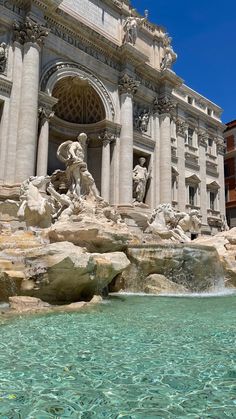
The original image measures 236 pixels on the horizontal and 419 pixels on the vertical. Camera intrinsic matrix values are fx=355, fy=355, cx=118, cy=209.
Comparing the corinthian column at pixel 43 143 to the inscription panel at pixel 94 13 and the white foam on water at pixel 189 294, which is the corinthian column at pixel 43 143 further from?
the white foam on water at pixel 189 294

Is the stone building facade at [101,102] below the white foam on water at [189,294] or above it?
above

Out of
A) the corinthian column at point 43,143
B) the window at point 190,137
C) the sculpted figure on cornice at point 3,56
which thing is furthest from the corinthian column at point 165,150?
the sculpted figure on cornice at point 3,56

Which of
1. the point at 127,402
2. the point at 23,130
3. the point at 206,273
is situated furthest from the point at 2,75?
the point at 127,402

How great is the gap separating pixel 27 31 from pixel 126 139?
8252 millimetres

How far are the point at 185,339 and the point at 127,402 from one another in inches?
83.1

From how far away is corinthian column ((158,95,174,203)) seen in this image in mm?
24766

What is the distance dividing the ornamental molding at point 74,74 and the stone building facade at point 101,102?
0.18 feet

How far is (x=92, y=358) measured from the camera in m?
3.90

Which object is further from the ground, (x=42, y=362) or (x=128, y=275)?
(x=128, y=275)

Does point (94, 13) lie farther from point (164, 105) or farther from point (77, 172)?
point (77, 172)

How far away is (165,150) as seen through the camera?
25.3 m

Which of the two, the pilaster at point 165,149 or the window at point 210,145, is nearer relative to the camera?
the pilaster at point 165,149

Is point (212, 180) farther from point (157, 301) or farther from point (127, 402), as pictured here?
point (127, 402)

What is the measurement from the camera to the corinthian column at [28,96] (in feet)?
55.4
